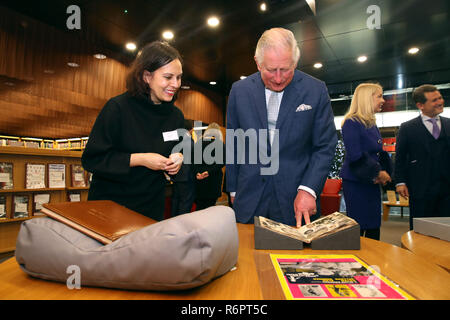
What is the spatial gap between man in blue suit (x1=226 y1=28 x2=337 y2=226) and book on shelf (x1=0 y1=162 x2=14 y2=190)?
3.20 meters

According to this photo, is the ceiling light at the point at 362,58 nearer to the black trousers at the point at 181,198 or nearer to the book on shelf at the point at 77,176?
the black trousers at the point at 181,198

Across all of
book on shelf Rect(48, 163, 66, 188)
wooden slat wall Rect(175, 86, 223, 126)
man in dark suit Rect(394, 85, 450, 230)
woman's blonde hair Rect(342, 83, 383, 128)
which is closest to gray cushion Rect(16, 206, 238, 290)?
woman's blonde hair Rect(342, 83, 383, 128)

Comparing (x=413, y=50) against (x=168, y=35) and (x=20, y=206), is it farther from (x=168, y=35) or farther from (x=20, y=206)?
(x=20, y=206)

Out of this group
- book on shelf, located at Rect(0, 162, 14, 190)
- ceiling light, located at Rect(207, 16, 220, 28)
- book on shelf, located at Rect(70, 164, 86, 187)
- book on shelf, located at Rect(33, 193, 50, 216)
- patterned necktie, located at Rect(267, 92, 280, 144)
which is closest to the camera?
patterned necktie, located at Rect(267, 92, 280, 144)

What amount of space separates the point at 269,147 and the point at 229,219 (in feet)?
2.68

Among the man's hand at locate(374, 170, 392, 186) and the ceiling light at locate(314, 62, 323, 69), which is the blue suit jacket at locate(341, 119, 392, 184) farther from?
the ceiling light at locate(314, 62, 323, 69)

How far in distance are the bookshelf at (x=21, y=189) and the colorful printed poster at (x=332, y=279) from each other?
3.68 metres

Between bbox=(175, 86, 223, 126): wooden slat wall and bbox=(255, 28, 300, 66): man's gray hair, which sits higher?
bbox=(175, 86, 223, 126): wooden slat wall

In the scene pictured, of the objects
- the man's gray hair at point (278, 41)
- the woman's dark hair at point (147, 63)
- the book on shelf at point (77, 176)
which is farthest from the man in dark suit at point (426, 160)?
the book on shelf at point (77, 176)

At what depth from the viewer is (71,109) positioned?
5.92 metres

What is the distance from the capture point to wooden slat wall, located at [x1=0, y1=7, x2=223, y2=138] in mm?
4512

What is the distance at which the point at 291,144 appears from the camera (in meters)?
1.31

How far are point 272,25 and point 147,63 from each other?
15.0ft
